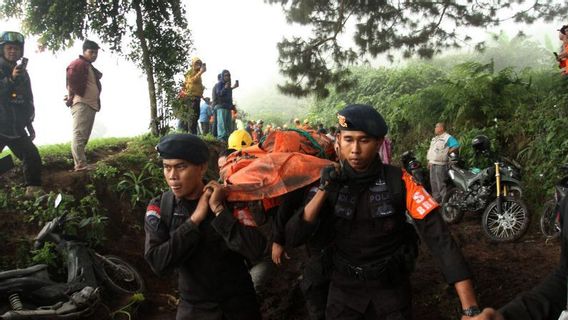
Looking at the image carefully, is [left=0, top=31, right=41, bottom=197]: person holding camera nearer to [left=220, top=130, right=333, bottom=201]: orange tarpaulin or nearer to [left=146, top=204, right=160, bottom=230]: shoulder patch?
[left=220, top=130, right=333, bottom=201]: orange tarpaulin

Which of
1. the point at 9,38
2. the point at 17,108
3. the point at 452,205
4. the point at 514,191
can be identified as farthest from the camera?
the point at 452,205

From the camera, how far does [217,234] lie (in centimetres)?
234

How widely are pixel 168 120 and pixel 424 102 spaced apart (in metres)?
6.73

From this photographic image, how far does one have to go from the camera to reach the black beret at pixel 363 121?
2.22 m

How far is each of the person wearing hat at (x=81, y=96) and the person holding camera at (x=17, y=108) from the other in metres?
0.64

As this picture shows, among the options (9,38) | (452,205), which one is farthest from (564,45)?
(9,38)

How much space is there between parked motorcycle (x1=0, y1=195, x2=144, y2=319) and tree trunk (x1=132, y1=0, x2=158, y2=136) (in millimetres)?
4160

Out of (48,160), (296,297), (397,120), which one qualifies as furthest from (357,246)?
(397,120)

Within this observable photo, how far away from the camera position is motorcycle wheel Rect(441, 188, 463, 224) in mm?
7364

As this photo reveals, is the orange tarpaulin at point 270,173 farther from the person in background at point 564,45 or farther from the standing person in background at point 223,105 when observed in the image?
the standing person in background at point 223,105

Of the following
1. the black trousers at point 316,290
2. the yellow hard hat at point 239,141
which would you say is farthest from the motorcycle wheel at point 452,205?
the black trousers at point 316,290

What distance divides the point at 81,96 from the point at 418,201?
5500mm

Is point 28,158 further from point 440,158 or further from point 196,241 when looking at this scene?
point 440,158

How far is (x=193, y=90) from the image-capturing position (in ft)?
28.8
